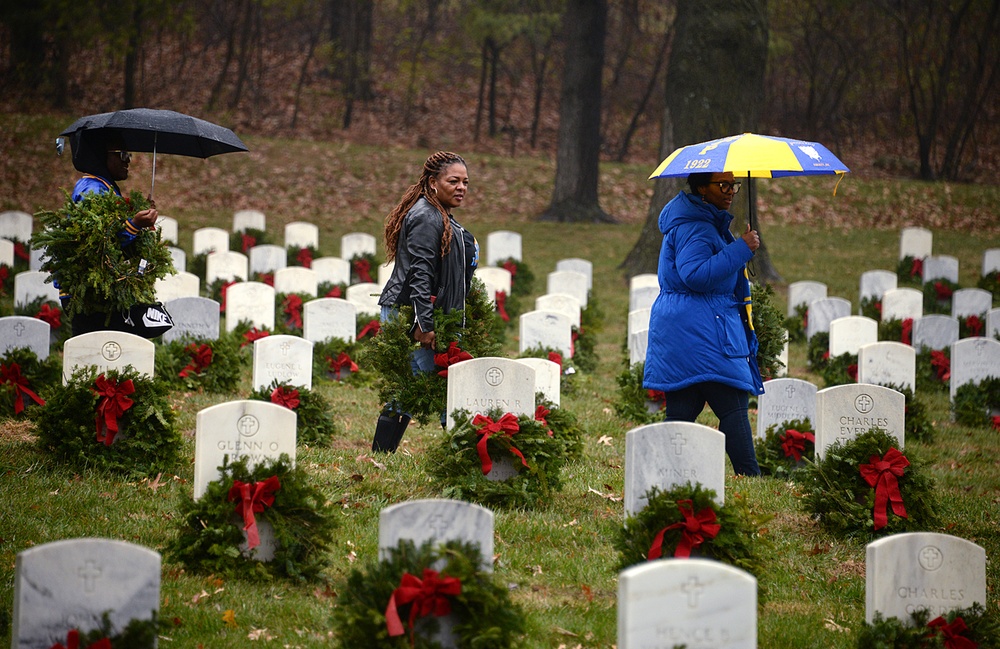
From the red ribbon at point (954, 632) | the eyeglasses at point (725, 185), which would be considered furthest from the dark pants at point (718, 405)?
the red ribbon at point (954, 632)

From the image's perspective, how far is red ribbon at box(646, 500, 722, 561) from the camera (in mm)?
4457

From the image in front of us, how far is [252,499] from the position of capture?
184 inches

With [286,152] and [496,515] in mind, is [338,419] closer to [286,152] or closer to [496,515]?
[496,515]

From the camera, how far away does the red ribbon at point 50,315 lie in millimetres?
9573

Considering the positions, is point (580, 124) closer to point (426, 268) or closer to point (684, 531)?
point (426, 268)

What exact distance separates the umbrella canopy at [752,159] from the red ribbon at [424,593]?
8.62 ft

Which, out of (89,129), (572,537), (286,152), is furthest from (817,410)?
(286,152)

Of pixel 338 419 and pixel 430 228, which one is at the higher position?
pixel 430 228

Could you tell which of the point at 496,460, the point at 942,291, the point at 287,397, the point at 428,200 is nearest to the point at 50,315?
the point at 287,397

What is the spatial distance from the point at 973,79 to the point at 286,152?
706 inches

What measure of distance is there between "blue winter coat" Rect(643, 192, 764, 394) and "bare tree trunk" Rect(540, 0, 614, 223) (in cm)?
1627

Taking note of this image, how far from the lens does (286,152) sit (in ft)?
78.2

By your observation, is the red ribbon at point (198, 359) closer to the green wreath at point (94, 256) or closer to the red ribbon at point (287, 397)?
the red ribbon at point (287, 397)

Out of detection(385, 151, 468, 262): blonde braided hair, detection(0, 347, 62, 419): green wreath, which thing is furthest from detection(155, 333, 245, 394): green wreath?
detection(385, 151, 468, 262): blonde braided hair
